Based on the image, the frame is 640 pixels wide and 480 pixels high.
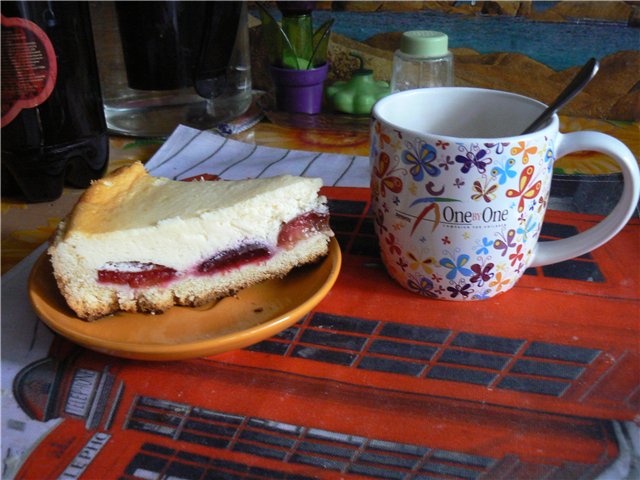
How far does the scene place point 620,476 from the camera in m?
0.40

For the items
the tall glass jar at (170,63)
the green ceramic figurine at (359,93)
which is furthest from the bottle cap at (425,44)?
the tall glass jar at (170,63)

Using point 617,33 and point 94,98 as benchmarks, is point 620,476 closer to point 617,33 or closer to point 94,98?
point 94,98

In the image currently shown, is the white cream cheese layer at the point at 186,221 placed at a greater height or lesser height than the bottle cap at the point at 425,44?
lesser

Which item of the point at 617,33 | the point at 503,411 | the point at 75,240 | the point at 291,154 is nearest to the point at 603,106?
the point at 617,33

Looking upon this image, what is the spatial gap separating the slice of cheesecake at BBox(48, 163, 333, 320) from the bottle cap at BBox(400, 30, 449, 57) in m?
0.44

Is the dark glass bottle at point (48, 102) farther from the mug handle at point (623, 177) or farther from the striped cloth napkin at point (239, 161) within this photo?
the mug handle at point (623, 177)

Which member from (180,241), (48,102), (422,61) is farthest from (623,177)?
(48,102)

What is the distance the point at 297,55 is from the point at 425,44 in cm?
22

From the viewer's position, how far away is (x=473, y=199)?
0.50m

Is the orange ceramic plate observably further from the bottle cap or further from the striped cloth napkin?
the bottle cap

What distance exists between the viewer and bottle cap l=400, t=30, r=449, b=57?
91 cm

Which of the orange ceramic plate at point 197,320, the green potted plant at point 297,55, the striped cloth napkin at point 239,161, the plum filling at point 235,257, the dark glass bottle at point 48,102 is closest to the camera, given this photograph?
the orange ceramic plate at point 197,320

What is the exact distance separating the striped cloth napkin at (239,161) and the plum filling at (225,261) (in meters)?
0.23

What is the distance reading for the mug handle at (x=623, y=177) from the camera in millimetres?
508
